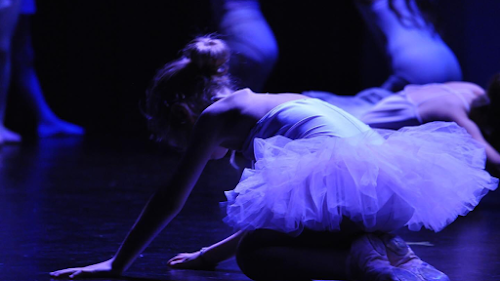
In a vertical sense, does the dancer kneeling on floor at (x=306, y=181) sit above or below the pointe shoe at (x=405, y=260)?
above

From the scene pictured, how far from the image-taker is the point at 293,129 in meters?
1.46

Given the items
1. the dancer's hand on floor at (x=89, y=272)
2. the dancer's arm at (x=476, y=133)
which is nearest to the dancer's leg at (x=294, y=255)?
the dancer's hand on floor at (x=89, y=272)

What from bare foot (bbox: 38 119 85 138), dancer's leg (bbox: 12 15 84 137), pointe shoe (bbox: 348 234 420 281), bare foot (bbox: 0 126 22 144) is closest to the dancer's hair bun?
pointe shoe (bbox: 348 234 420 281)

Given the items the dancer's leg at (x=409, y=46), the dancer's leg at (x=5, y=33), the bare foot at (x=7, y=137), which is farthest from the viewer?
the bare foot at (x=7, y=137)

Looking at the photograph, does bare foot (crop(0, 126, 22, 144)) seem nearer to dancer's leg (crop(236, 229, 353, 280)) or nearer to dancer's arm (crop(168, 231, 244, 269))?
dancer's arm (crop(168, 231, 244, 269))

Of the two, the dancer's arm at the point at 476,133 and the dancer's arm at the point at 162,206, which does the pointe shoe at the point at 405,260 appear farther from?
the dancer's arm at the point at 476,133

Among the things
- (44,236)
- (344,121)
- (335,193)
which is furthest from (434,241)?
(44,236)

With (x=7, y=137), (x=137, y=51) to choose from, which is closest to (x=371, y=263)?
(x=7, y=137)

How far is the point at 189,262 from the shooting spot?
5.01 ft

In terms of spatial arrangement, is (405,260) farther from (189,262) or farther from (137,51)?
(137,51)

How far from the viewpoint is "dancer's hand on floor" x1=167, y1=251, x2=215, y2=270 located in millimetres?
1525

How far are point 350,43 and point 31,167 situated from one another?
2.92 m

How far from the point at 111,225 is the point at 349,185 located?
84 centimetres

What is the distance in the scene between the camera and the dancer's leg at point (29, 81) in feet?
15.3
